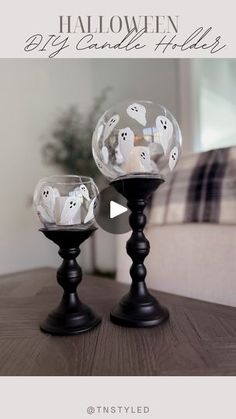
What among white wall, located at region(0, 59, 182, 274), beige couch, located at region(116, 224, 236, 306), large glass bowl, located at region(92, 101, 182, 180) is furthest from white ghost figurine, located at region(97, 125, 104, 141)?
white wall, located at region(0, 59, 182, 274)

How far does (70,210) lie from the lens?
41cm

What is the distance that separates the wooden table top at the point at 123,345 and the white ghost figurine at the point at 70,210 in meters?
0.16

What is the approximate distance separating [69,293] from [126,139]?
9.6 inches

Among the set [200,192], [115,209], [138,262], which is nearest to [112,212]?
[115,209]

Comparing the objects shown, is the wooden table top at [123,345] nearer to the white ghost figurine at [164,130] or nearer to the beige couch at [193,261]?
the beige couch at [193,261]

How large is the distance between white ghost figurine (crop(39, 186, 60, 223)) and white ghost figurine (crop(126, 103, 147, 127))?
16cm

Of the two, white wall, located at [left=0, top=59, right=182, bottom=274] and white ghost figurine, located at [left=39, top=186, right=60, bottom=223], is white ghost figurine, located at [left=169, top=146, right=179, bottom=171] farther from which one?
white wall, located at [left=0, top=59, right=182, bottom=274]

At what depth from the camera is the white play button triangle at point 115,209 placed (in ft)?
1.71

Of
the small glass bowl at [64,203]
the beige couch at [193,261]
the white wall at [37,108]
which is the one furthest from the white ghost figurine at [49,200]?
the white wall at [37,108]

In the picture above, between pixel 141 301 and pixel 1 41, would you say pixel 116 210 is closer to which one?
pixel 141 301

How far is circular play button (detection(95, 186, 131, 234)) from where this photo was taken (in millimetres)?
503

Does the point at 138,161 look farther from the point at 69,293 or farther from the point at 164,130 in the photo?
the point at 69,293

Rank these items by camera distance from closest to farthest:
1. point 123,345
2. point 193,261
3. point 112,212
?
point 123,345, point 112,212, point 193,261

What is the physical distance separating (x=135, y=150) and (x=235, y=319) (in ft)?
1.02
